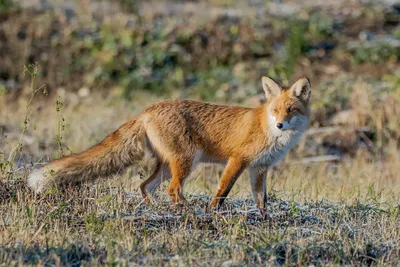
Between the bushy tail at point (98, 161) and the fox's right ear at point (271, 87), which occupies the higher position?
the fox's right ear at point (271, 87)

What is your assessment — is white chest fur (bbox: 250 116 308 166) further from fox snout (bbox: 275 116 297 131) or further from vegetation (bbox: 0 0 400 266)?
vegetation (bbox: 0 0 400 266)

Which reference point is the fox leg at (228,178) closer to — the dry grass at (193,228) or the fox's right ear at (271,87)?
the dry grass at (193,228)

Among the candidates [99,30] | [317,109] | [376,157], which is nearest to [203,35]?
[99,30]

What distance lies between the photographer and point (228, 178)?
25.4ft

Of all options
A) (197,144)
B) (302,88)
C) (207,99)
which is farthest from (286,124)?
(207,99)

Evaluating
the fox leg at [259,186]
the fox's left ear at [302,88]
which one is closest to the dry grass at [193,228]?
the fox leg at [259,186]

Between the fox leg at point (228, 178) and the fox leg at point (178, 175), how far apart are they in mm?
380

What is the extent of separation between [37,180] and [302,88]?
9.73 ft

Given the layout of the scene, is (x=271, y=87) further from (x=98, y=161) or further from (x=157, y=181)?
(x=98, y=161)

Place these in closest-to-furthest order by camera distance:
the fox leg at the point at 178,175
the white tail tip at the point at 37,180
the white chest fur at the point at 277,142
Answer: the white tail tip at the point at 37,180, the fox leg at the point at 178,175, the white chest fur at the point at 277,142

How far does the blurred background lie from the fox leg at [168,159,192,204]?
500 centimetres

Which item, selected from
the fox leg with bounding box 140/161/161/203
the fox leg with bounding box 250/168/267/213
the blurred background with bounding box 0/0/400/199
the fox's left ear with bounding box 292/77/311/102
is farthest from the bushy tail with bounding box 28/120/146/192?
the blurred background with bounding box 0/0/400/199

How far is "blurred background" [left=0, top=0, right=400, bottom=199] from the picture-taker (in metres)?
13.8

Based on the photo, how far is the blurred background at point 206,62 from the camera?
45.3 ft
